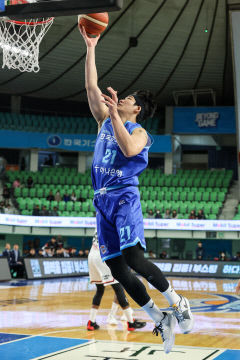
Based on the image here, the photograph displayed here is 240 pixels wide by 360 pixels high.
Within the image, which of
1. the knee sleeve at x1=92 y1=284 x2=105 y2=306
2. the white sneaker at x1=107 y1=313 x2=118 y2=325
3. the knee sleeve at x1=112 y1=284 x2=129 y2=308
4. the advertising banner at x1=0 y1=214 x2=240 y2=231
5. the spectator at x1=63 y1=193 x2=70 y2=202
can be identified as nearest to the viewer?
the knee sleeve at x1=112 y1=284 x2=129 y2=308

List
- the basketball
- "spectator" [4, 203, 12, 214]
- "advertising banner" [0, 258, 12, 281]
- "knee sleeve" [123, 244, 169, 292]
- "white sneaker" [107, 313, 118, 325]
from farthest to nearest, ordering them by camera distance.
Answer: "spectator" [4, 203, 12, 214] → "advertising banner" [0, 258, 12, 281] → "white sneaker" [107, 313, 118, 325] → the basketball → "knee sleeve" [123, 244, 169, 292]

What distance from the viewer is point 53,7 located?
6215mm

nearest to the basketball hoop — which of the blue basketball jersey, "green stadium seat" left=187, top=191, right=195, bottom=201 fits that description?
the blue basketball jersey

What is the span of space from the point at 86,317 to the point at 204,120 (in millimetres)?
26695

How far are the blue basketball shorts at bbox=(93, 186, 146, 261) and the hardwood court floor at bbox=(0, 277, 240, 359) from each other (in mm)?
→ 2685

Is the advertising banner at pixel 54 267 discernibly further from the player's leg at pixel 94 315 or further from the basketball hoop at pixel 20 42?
the player's leg at pixel 94 315

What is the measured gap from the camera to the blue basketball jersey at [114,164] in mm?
4895

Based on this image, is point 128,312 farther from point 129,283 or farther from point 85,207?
point 85,207

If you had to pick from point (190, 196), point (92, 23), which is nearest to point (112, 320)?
point (92, 23)

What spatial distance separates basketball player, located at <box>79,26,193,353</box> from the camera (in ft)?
15.1

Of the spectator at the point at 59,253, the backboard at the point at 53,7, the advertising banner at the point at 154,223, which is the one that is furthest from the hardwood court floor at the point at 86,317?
the advertising banner at the point at 154,223

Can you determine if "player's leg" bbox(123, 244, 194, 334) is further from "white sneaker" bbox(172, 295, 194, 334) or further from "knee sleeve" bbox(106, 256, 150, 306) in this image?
"knee sleeve" bbox(106, 256, 150, 306)

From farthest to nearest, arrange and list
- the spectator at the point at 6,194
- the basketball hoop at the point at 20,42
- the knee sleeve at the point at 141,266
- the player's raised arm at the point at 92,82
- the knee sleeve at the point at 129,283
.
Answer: the spectator at the point at 6,194 < the basketball hoop at the point at 20,42 < the player's raised arm at the point at 92,82 < the knee sleeve at the point at 129,283 < the knee sleeve at the point at 141,266

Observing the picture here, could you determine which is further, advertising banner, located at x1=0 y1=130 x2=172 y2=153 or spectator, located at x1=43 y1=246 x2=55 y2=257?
advertising banner, located at x1=0 y1=130 x2=172 y2=153
